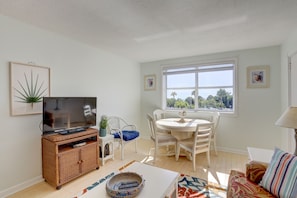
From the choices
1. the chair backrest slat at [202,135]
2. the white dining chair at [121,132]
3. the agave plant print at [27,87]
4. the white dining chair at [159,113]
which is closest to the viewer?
the agave plant print at [27,87]

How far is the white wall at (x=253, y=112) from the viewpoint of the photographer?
3248 millimetres

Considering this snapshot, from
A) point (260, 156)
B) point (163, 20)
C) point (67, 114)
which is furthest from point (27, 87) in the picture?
point (260, 156)

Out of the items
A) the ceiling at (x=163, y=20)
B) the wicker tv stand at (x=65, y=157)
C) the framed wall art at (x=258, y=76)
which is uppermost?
the ceiling at (x=163, y=20)

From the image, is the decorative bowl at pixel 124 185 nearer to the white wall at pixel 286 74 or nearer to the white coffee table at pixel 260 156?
the white coffee table at pixel 260 156

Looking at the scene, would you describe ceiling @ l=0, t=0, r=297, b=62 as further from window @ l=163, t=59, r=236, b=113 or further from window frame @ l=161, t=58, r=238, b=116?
→ window @ l=163, t=59, r=236, b=113

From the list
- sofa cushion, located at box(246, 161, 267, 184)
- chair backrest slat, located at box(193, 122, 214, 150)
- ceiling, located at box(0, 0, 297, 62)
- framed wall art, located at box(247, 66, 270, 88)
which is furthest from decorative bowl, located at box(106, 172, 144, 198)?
framed wall art, located at box(247, 66, 270, 88)

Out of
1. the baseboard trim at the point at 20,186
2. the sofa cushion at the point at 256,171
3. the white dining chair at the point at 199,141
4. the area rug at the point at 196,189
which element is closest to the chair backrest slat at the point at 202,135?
the white dining chair at the point at 199,141

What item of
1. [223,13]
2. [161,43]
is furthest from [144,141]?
[223,13]

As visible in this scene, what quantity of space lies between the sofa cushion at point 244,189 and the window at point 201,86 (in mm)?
2405

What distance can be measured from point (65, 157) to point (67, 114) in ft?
2.11

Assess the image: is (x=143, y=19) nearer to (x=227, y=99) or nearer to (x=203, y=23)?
(x=203, y=23)

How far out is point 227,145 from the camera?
3.67 m

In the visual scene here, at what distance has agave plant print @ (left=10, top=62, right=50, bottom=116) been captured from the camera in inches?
83.6

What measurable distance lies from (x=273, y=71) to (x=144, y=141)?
3.49m
